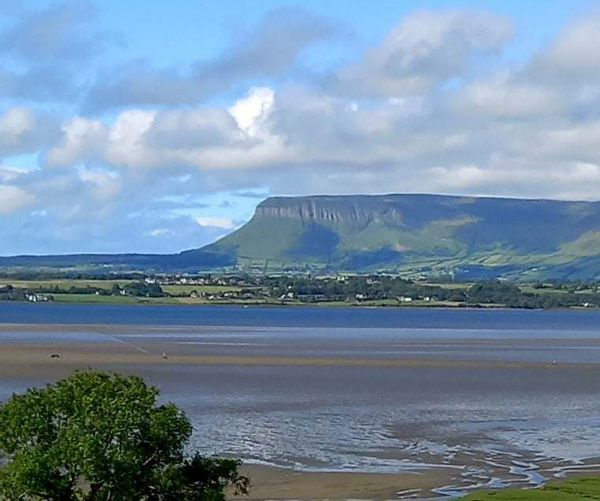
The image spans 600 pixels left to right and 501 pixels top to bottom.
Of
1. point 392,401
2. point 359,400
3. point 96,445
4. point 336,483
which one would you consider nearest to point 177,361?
point 359,400

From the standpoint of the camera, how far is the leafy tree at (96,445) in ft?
60.6

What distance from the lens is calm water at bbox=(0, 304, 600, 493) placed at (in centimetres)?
3462

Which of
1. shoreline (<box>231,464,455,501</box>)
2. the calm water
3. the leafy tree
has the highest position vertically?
the leafy tree

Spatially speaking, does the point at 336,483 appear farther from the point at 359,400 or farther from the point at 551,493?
the point at 359,400

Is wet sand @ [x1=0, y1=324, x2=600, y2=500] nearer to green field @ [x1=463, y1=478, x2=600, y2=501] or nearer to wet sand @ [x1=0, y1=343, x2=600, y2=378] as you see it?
wet sand @ [x1=0, y1=343, x2=600, y2=378]

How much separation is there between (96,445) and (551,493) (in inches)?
487

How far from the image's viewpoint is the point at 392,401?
4938cm

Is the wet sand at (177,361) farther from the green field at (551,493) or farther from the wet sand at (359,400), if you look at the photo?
the green field at (551,493)

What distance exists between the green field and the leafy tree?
9252 millimetres

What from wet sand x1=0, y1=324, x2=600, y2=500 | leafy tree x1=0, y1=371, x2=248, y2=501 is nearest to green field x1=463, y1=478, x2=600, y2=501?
wet sand x1=0, y1=324, x2=600, y2=500

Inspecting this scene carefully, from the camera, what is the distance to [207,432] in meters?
38.1

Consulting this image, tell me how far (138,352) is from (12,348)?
8350 mm

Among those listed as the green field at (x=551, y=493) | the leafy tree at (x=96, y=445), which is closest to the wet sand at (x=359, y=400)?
the green field at (x=551, y=493)

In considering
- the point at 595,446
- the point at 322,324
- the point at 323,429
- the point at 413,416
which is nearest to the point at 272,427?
the point at 323,429
